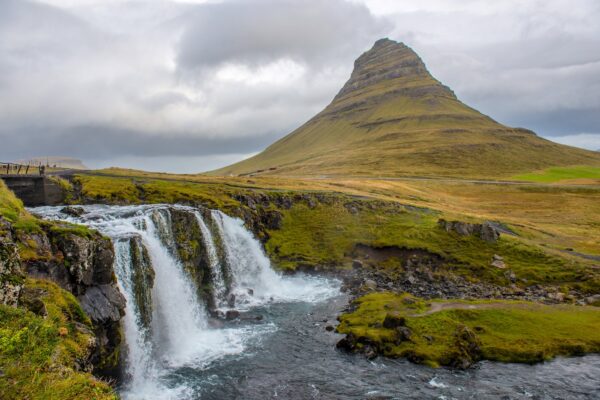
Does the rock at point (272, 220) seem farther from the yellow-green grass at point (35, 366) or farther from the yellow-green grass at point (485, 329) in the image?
the yellow-green grass at point (35, 366)

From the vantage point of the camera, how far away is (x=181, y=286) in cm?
4081

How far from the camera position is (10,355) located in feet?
39.8

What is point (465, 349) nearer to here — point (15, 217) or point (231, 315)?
point (231, 315)

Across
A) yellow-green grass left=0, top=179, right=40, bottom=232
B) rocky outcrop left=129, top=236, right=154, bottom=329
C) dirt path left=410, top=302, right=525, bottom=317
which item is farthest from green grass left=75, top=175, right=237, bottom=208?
dirt path left=410, top=302, right=525, bottom=317

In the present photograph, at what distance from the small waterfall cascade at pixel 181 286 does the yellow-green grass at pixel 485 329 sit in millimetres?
11224

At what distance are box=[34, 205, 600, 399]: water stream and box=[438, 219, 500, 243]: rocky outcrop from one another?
85.2 feet

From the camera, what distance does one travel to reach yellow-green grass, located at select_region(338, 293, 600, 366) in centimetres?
3192

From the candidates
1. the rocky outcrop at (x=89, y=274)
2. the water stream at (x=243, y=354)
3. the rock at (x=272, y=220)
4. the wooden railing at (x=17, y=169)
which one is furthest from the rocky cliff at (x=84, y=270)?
the rock at (x=272, y=220)

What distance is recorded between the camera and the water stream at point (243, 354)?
2747 cm

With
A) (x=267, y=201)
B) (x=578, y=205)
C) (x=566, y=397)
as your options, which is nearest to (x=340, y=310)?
(x=566, y=397)

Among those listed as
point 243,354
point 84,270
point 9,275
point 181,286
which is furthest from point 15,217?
point 243,354

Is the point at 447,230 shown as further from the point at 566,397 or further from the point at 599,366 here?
the point at 566,397

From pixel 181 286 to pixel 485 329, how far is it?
30133 mm

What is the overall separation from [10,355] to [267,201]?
2455 inches
